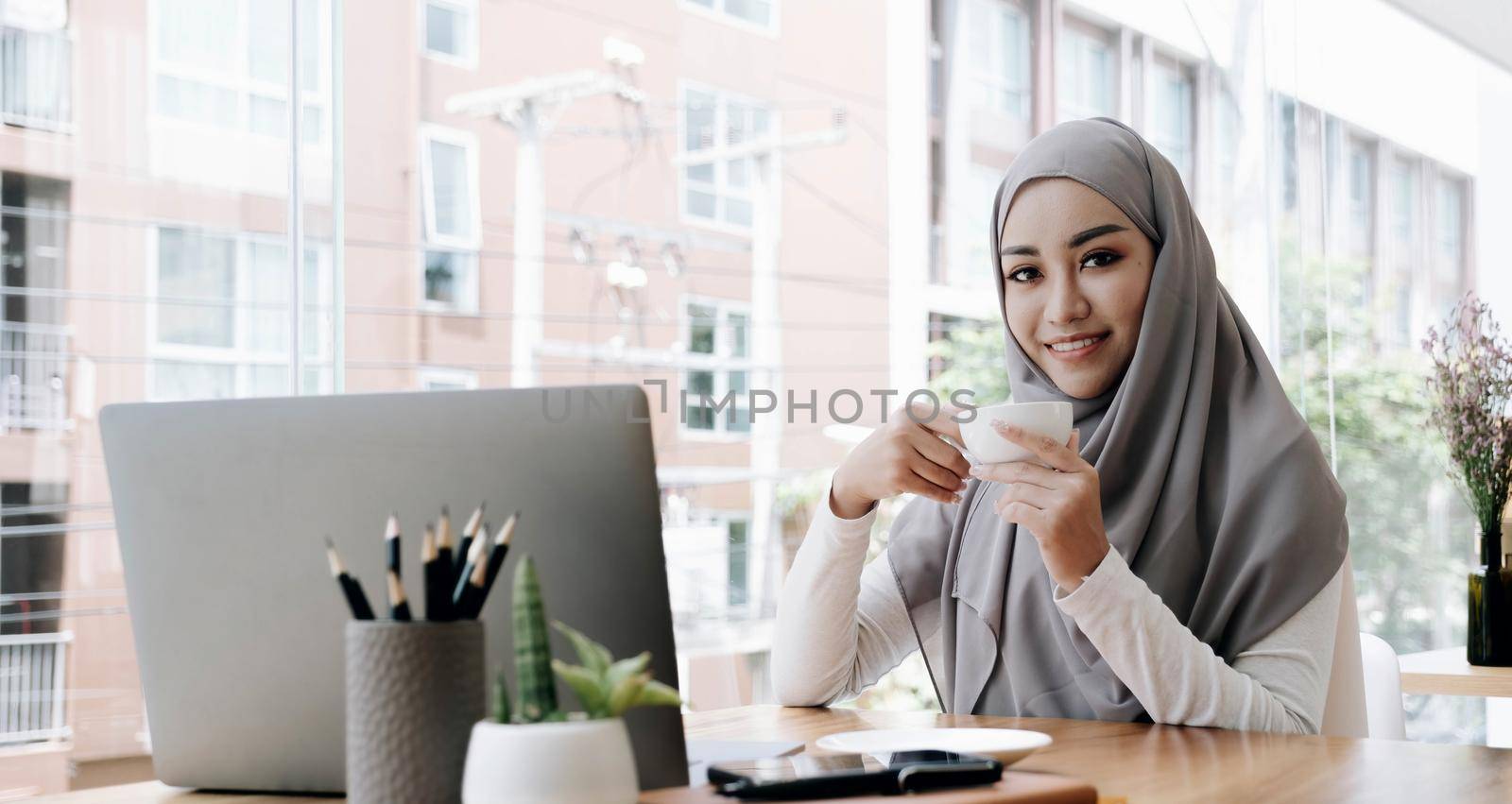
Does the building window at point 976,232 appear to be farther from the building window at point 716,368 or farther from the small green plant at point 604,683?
the small green plant at point 604,683

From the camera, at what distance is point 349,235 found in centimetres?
238

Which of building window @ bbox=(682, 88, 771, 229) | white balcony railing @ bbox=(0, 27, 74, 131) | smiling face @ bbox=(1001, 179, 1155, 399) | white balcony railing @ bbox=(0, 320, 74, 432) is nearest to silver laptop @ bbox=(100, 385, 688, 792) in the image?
smiling face @ bbox=(1001, 179, 1155, 399)

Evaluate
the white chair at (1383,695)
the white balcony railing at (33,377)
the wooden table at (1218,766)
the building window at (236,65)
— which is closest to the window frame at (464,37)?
the building window at (236,65)

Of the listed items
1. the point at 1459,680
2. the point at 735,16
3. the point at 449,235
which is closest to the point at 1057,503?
the point at 1459,680

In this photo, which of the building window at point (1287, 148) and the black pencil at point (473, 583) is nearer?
the black pencil at point (473, 583)

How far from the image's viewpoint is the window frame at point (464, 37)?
275cm

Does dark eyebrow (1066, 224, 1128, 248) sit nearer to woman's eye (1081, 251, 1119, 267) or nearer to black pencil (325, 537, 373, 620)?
woman's eye (1081, 251, 1119, 267)

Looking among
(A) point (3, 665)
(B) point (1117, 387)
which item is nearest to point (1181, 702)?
(B) point (1117, 387)

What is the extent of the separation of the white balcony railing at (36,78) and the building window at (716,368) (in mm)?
1846

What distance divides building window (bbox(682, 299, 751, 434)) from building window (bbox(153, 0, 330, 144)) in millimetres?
1577

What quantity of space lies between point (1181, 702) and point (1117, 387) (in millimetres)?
424

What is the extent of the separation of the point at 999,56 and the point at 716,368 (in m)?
1.33

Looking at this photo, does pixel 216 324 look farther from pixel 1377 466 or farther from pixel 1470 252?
pixel 1470 252

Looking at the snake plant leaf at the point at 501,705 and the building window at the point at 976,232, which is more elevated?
the building window at the point at 976,232
